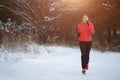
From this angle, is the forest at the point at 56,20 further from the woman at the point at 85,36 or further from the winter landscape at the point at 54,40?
the woman at the point at 85,36

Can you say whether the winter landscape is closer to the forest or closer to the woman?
the forest

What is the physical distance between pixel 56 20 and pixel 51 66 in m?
11.9

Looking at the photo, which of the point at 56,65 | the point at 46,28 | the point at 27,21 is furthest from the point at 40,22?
the point at 56,65

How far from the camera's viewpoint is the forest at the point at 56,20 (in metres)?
20.8

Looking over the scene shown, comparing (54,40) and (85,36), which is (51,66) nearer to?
(85,36)

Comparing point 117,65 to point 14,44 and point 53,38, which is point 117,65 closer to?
point 14,44

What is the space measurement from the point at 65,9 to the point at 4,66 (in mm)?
11884

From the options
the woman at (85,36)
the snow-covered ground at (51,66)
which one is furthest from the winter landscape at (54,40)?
the woman at (85,36)

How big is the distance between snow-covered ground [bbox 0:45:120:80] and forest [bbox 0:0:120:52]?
9.91 feet

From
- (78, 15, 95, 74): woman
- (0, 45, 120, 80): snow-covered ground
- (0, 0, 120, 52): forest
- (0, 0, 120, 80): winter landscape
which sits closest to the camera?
(0, 45, 120, 80): snow-covered ground

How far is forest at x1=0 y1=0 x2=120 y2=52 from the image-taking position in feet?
68.1

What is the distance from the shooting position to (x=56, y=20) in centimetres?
2406

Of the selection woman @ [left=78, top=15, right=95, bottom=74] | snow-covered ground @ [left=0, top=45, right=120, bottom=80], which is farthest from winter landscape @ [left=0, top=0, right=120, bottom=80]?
woman @ [left=78, top=15, right=95, bottom=74]

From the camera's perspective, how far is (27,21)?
2167cm
